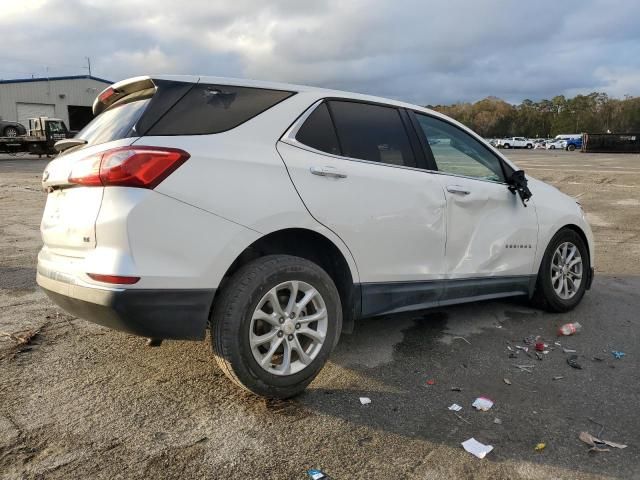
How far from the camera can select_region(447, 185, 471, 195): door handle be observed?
4.10m

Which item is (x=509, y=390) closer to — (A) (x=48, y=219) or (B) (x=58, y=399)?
(B) (x=58, y=399)

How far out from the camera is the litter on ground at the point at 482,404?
10.7 feet

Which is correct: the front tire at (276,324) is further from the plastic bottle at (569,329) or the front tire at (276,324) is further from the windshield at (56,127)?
the windshield at (56,127)

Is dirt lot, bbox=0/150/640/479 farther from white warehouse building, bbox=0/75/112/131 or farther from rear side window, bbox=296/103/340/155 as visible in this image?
white warehouse building, bbox=0/75/112/131

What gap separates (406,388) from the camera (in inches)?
138

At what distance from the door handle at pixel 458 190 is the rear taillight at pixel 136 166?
6.70ft

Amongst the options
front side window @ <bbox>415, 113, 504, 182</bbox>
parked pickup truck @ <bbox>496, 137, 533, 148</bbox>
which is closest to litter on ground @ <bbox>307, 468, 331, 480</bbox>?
front side window @ <bbox>415, 113, 504, 182</bbox>

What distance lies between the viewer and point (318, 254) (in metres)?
3.62

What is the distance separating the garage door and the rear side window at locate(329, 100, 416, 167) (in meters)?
50.3

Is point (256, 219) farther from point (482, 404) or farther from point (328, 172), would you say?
point (482, 404)

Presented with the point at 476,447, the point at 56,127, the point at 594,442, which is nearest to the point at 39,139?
the point at 56,127

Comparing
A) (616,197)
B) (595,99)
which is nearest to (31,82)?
(616,197)

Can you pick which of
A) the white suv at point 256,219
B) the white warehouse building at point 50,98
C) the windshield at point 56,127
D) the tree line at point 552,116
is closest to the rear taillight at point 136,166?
the white suv at point 256,219

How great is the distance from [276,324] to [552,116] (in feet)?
411
